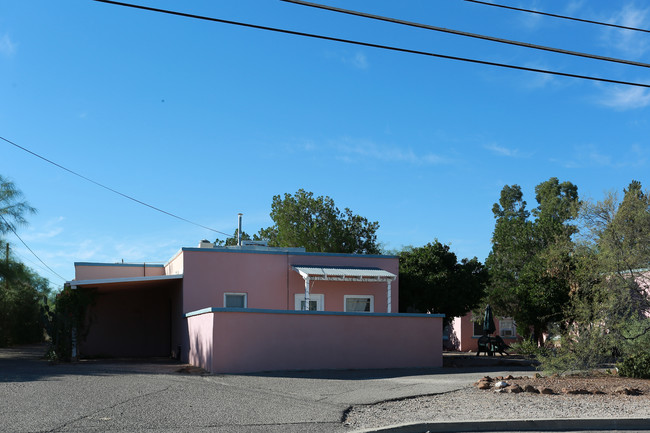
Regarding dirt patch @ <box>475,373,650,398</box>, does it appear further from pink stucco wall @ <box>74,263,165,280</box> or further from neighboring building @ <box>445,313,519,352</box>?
neighboring building @ <box>445,313,519,352</box>

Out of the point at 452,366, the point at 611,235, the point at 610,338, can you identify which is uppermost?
the point at 611,235

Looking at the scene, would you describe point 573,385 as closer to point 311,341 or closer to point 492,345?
point 311,341

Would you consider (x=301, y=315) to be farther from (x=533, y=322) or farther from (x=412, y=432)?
(x=533, y=322)

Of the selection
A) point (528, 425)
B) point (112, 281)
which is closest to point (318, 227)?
point (112, 281)

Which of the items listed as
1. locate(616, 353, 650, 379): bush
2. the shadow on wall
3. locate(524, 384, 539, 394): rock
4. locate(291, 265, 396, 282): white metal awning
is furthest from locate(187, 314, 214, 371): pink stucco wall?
the shadow on wall

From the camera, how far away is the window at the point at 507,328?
3603cm

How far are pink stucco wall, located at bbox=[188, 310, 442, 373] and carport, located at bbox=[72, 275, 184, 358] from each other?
23.7 ft

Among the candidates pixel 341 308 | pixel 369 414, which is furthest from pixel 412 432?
pixel 341 308

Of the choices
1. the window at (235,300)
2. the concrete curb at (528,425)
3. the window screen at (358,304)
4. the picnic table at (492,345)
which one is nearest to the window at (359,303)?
the window screen at (358,304)

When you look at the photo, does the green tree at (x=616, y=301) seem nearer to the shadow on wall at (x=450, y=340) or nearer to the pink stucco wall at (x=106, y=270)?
the pink stucco wall at (x=106, y=270)

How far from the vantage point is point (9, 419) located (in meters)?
8.77

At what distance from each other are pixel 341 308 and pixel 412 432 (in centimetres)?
1386

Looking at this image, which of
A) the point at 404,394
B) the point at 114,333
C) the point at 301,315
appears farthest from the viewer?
the point at 114,333

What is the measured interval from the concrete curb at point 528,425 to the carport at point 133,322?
16526 millimetres
